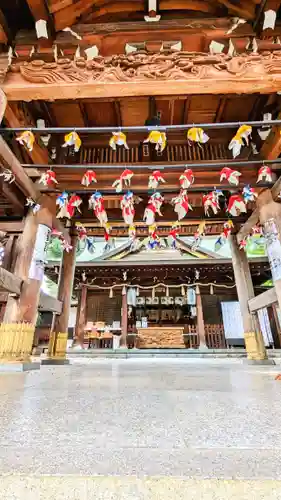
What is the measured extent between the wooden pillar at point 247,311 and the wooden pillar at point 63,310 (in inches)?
152

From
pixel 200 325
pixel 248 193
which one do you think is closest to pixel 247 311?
pixel 248 193

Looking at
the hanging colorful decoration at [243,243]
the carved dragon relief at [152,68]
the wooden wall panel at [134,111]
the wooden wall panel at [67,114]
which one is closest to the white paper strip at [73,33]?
the carved dragon relief at [152,68]

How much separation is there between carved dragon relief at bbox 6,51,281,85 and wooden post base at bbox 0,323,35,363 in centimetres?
334

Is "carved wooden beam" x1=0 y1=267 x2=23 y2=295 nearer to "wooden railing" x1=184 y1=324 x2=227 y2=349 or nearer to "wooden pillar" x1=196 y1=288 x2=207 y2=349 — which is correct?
"wooden pillar" x1=196 y1=288 x2=207 y2=349

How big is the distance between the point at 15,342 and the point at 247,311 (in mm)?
4591

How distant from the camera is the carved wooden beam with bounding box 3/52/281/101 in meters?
3.12

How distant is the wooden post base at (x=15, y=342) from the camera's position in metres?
3.48

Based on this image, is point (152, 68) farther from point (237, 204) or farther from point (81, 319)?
point (81, 319)

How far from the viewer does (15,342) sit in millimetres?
3533

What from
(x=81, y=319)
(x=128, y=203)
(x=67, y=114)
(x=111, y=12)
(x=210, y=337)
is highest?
(x=111, y=12)

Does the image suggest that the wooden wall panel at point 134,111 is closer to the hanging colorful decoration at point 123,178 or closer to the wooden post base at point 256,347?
the hanging colorful decoration at point 123,178

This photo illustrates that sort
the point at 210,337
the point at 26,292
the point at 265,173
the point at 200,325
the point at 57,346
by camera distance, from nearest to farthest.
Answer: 1. the point at 26,292
2. the point at 265,173
3. the point at 57,346
4. the point at 200,325
5. the point at 210,337

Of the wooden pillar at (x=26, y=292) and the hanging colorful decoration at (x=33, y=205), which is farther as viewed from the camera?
the hanging colorful decoration at (x=33, y=205)

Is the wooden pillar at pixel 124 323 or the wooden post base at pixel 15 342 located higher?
the wooden pillar at pixel 124 323
